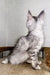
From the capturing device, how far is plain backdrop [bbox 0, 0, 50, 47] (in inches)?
66.7

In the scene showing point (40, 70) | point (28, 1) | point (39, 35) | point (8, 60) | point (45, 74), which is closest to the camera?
point (45, 74)

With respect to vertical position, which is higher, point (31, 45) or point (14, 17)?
point (14, 17)

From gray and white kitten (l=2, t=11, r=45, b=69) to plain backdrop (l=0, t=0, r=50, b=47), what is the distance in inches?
14.9

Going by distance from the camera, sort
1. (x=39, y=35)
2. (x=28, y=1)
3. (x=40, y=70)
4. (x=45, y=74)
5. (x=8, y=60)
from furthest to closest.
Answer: (x=28, y=1) < (x=8, y=60) < (x=39, y=35) < (x=40, y=70) < (x=45, y=74)

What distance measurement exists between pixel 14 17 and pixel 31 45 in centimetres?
63

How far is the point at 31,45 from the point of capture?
1282 millimetres

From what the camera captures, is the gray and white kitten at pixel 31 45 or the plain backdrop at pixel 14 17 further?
the plain backdrop at pixel 14 17

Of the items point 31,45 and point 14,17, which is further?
point 14,17

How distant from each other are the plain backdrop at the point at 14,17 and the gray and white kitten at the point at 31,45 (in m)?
0.38

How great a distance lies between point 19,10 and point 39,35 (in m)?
0.60

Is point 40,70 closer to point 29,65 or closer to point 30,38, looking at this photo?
point 29,65

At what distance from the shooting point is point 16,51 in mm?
1389

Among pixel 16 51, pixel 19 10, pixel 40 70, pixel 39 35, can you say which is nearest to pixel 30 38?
pixel 39 35

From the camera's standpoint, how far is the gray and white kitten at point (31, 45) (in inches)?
50.0
